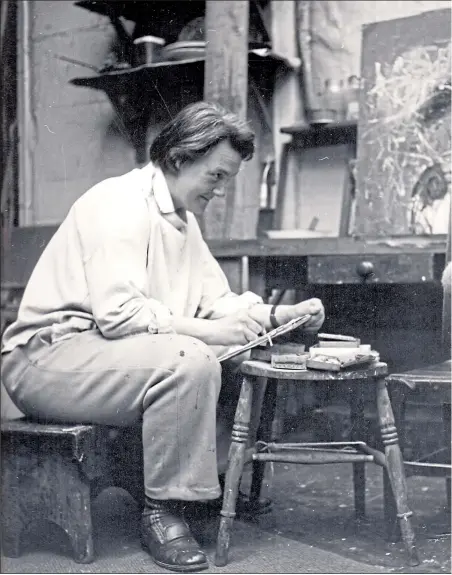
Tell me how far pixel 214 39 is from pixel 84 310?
200 centimetres

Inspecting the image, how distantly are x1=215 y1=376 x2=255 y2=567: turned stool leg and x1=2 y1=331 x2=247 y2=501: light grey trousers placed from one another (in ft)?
0.15

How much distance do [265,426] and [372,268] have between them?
2.82ft

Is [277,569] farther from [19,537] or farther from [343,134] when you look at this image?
[343,134]

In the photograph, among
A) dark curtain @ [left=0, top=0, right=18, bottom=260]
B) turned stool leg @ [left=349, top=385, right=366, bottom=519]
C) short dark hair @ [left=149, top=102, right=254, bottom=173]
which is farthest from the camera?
dark curtain @ [left=0, top=0, right=18, bottom=260]

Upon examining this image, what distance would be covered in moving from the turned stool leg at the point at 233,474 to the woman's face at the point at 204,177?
2.07 ft

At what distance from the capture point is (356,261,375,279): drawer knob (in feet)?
10.2

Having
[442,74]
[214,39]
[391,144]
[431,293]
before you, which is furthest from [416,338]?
[214,39]

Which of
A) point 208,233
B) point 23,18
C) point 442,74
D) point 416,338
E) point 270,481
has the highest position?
point 23,18

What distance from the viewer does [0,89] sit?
533 centimetres

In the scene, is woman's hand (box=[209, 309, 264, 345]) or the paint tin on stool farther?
the paint tin on stool

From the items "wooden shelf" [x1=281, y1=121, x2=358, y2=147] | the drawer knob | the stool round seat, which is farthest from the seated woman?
"wooden shelf" [x1=281, y1=121, x2=358, y2=147]

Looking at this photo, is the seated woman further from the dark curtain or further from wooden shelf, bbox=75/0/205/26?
the dark curtain

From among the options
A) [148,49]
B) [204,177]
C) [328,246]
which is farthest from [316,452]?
[148,49]

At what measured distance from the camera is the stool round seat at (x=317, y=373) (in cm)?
213
